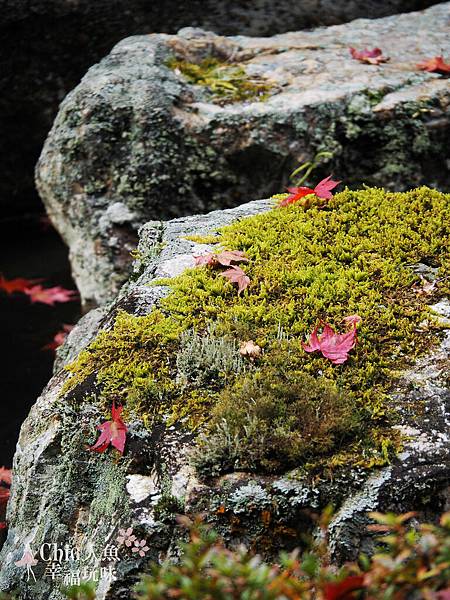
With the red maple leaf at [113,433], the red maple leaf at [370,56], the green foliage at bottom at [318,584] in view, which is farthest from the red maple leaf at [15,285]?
the green foliage at bottom at [318,584]

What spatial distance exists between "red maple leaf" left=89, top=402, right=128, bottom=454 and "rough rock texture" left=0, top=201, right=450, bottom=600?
0.03 metres

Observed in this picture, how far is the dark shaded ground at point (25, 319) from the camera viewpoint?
439 centimetres

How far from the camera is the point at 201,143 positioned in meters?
4.38

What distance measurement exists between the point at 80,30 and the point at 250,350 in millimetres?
5202

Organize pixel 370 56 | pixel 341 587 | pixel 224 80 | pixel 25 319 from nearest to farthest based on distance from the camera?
pixel 341 587 < pixel 224 80 < pixel 370 56 < pixel 25 319

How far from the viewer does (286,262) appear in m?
2.66

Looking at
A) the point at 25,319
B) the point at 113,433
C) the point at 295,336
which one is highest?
the point at 295,336

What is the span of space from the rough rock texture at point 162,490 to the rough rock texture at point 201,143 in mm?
1961

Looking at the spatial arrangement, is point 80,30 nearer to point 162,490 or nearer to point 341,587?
point 162,490

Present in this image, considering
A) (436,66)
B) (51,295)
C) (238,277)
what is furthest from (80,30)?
(238,277)

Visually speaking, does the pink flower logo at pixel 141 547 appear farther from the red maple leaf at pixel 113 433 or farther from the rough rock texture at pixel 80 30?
the rough rock texture at pixel 80 30

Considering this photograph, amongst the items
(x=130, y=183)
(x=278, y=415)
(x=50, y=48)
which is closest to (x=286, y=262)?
(x=278, y=415)

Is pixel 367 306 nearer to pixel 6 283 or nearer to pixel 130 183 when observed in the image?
pixel 130 183

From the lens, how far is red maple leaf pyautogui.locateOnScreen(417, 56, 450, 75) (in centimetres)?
464
